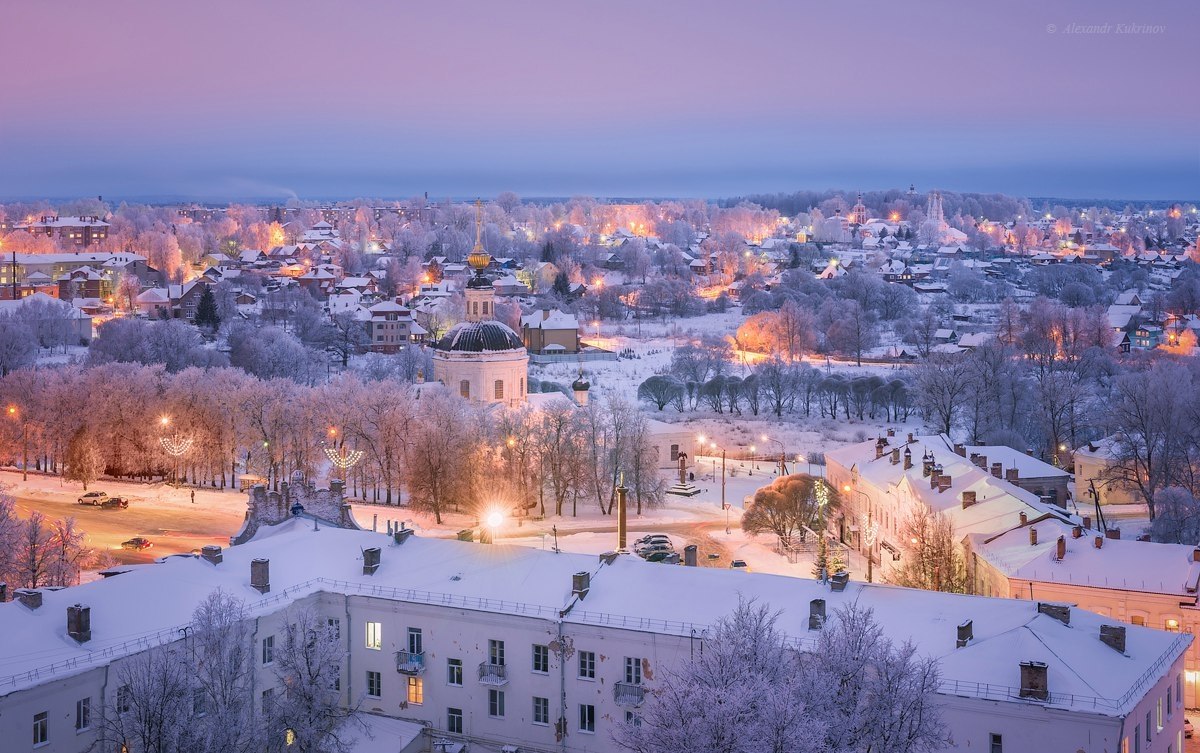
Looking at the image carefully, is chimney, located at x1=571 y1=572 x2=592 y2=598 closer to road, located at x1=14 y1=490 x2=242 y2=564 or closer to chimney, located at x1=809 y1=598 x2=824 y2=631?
chimney, located at x1=809 y1=598 x2=824 y2=631

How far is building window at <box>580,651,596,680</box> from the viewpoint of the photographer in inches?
954

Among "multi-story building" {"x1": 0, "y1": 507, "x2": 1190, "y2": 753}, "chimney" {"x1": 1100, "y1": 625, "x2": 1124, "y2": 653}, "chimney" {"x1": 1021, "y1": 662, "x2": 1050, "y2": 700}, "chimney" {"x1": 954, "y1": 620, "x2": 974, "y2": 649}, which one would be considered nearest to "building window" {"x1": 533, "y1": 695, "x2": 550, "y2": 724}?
"multi-story building" {"x1": 0, "y1": 507, "x2": 1190, "y2": 753}

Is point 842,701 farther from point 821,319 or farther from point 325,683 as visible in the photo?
point 821,319

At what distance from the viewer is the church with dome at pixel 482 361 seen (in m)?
53.8

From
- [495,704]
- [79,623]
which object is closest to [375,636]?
[495,704]

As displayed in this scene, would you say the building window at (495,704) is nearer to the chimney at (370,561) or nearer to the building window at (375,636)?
the building window at (375,636)

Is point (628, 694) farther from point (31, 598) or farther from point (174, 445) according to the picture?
point (174, 445)

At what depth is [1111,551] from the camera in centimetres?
3055

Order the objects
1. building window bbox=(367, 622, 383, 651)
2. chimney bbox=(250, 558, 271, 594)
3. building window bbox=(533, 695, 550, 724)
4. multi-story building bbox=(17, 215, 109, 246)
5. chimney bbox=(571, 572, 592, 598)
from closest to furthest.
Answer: building window bbox=(533, 695, 550, 724) < chimney bbox=(571, 572, 592, 598) < chimney bbox=(250, 558, 271, 594) < building window bbox=(367, 622, 383, 651) < multi-story building bbox=(17, 215, 109, 246)

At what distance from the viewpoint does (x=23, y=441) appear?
175 feet

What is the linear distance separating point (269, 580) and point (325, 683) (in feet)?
14.1

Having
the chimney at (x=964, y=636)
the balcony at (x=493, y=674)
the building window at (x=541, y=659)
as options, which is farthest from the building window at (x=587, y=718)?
the chimney at (x=964, y=636)

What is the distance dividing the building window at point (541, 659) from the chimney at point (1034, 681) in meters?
8.29

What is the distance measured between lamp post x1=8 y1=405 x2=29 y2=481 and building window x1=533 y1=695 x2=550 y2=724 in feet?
107
